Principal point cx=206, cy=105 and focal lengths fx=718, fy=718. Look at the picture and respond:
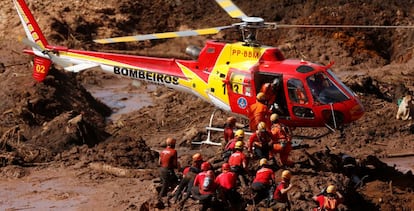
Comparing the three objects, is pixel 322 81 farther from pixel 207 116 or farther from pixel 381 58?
pixel 381 58

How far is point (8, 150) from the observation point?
707 inches

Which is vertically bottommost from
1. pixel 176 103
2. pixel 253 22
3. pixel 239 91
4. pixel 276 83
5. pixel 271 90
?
pixel 176 103

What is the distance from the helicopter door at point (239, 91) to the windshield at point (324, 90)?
1385 mm

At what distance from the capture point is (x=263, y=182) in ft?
42.2

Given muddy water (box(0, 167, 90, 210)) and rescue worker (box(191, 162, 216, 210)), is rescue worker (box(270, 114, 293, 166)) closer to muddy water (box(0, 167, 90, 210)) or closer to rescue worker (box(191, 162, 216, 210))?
rescue worker (box(191, 162, 216, 210))

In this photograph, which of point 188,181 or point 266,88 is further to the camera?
point 266,88

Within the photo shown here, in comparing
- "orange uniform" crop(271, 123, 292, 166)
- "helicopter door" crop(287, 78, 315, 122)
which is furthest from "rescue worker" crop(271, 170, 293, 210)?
"helicopter door" crop(287, 78, 315, 122)

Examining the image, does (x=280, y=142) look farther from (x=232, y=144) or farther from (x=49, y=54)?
(x=49, y=54)

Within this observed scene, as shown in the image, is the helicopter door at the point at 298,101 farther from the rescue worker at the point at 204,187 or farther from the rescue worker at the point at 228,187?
the rescue worker at the point at 204,187

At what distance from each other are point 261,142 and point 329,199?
2.28 m

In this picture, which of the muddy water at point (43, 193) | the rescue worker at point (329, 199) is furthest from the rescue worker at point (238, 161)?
the muddy water at point (43, 193)

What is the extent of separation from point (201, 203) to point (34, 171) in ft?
19.6

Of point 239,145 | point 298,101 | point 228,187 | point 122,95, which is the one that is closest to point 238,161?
point 239,145

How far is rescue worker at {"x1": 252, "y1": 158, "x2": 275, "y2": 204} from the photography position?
12.9 metres
